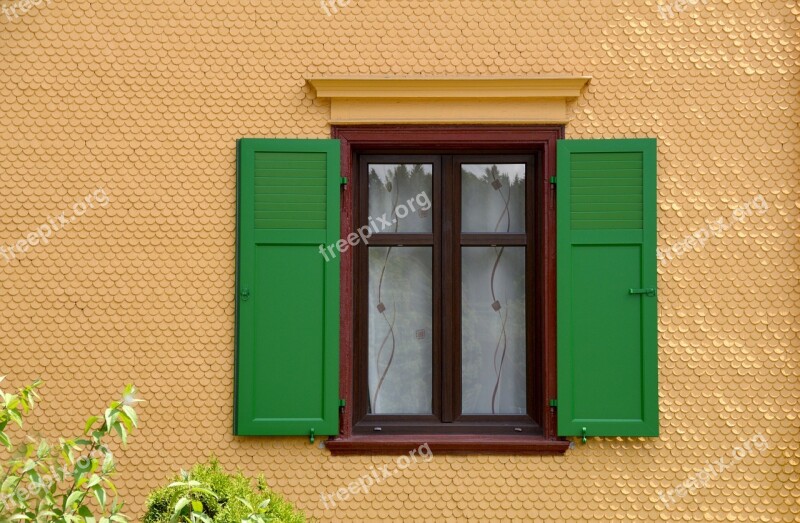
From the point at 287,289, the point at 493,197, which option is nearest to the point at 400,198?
the point at 493,197

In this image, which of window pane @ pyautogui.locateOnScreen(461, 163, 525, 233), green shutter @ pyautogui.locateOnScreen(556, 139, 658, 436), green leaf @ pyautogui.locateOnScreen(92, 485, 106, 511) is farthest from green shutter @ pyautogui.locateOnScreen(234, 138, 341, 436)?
green leaf @ pyautogui.locateOnScreen(92, 485, 106, 511)

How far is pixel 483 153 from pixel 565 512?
2315mm

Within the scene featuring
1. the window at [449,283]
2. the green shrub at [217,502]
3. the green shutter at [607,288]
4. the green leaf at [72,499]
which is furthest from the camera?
the window at [449,283]

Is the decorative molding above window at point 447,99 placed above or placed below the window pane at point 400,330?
above

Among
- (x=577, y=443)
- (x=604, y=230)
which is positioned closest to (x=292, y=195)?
(x=604, y=230)

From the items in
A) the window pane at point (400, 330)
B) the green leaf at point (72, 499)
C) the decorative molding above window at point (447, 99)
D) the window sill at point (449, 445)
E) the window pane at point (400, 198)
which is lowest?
the window sill at point (449, 445)

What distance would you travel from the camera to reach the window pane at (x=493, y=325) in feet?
16.3

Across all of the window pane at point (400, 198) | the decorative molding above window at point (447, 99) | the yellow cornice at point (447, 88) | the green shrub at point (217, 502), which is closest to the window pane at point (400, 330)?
the window pane at point (400, 198)

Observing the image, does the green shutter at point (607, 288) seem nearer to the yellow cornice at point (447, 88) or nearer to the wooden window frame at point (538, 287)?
the wooden window frame at point (538, 287)

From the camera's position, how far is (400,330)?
499cm

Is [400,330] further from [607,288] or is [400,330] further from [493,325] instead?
[607,288]

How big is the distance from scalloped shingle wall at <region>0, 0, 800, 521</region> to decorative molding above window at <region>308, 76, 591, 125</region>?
132 millimetres

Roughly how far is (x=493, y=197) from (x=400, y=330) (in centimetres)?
106

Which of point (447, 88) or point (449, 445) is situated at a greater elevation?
point (447, 88)
